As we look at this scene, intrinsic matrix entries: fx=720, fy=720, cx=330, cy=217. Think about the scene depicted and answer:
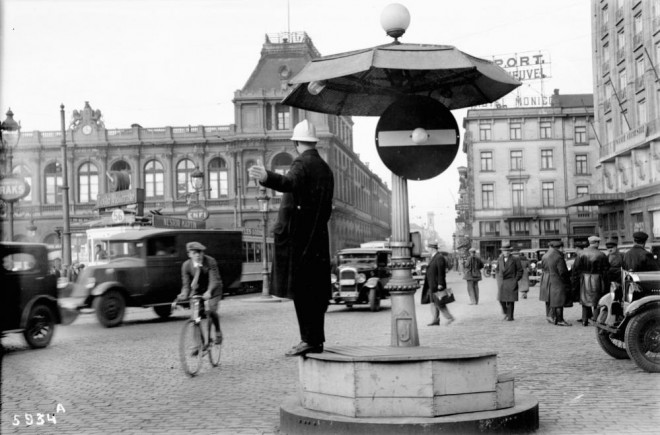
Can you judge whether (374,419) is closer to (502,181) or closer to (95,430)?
(95,430)

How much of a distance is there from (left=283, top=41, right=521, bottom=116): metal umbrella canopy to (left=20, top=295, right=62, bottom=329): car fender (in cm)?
754

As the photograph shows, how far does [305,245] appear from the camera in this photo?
5.53 meters

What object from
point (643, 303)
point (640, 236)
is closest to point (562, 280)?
point (640, 236)

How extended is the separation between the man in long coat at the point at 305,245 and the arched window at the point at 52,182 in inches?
2541

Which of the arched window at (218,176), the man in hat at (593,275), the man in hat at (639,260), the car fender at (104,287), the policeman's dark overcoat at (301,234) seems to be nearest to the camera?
the policeman's dark overcoat at (301,234)

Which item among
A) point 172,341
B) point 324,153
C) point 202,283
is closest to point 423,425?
point 202,283

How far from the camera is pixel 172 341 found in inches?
536

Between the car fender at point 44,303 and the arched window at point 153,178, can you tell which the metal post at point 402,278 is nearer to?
the car fender at point 44,303

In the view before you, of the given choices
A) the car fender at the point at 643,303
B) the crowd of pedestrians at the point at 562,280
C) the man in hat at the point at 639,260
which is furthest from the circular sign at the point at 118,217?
the car fender at the point at 643,303

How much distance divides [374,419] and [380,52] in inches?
110

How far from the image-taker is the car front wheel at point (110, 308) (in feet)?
56.1

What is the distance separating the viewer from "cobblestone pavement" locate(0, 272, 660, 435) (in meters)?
6.30

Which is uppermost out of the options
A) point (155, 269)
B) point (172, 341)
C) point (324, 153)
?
point (324, 153)

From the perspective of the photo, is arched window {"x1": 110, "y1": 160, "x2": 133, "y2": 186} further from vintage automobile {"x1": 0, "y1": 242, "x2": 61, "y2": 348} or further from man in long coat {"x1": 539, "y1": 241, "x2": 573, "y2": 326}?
man in long coat {"x1": 539, "y1": 241, "x2": 573, "y2": 326}
